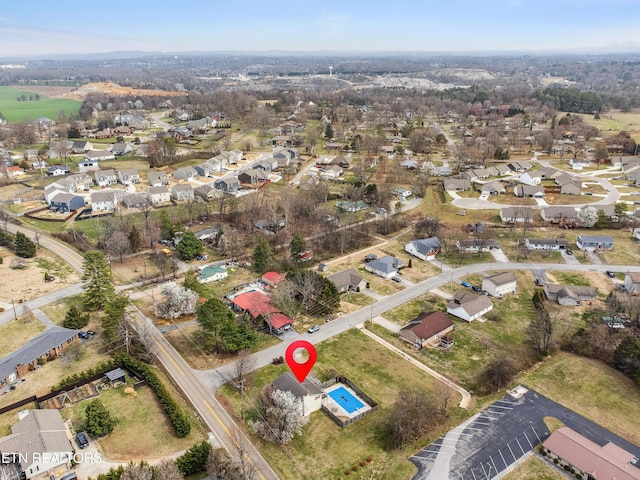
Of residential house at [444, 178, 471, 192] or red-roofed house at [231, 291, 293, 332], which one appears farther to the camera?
residential house at [444, 178, 471, 192]

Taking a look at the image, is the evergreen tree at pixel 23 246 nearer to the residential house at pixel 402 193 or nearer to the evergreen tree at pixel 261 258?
the evergreen tree at pixel 261 258

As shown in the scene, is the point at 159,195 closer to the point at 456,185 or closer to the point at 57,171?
the point at 57,171

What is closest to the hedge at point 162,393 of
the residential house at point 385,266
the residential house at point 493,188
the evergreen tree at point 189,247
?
the evergreen tree at point 189,247

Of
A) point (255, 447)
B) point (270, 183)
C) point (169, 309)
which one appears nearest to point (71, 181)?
point (270, 183)

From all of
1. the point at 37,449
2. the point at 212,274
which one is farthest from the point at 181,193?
the point at 37,449

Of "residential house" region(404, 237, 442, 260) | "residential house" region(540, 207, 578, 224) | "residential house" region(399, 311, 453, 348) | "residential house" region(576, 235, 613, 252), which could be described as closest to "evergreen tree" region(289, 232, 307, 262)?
"residential house" region(404, 237, 442, 260)

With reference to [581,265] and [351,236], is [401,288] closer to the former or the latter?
[351,236]

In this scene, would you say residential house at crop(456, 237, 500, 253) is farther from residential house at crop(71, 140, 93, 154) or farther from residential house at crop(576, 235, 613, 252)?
residential house at crop(71, 140, 93, 154)
